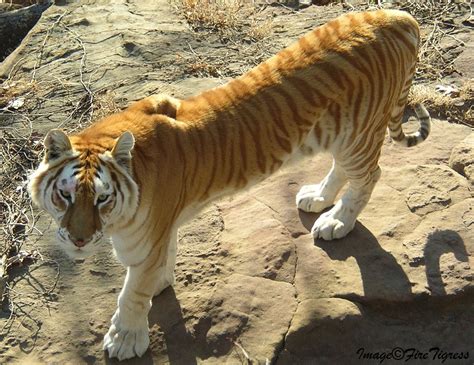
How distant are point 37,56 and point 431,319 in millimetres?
4579

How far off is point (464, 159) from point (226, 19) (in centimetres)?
314

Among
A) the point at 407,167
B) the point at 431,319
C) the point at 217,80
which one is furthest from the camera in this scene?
the point at 217,80

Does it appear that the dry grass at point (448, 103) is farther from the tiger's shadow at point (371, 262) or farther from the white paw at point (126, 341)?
the white paw at point (126, 341)

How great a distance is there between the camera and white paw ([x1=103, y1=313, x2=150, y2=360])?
3791 millimetres

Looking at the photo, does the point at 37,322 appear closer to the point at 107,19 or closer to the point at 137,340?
the point at 137,340

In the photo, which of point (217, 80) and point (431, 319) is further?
point (217, 80)

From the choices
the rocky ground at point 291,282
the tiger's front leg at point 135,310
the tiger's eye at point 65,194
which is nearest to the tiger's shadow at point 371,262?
the rocky ground at point 291,282

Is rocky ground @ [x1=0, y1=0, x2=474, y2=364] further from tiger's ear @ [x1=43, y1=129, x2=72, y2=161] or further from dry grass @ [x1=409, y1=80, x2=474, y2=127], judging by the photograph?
tiger's ear @ [x1=43, y1=129, x2=72, y2=161]

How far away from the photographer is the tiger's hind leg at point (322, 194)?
4.65 metres

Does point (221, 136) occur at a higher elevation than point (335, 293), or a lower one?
higher

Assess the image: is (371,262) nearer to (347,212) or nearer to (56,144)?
(347,212)

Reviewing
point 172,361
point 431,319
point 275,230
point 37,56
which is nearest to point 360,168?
point 275,230

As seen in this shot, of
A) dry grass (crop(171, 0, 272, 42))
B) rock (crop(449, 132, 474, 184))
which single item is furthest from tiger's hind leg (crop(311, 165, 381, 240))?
dry grass (crop(171, 0, 272, 42))

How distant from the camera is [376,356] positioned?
12.9 feet
